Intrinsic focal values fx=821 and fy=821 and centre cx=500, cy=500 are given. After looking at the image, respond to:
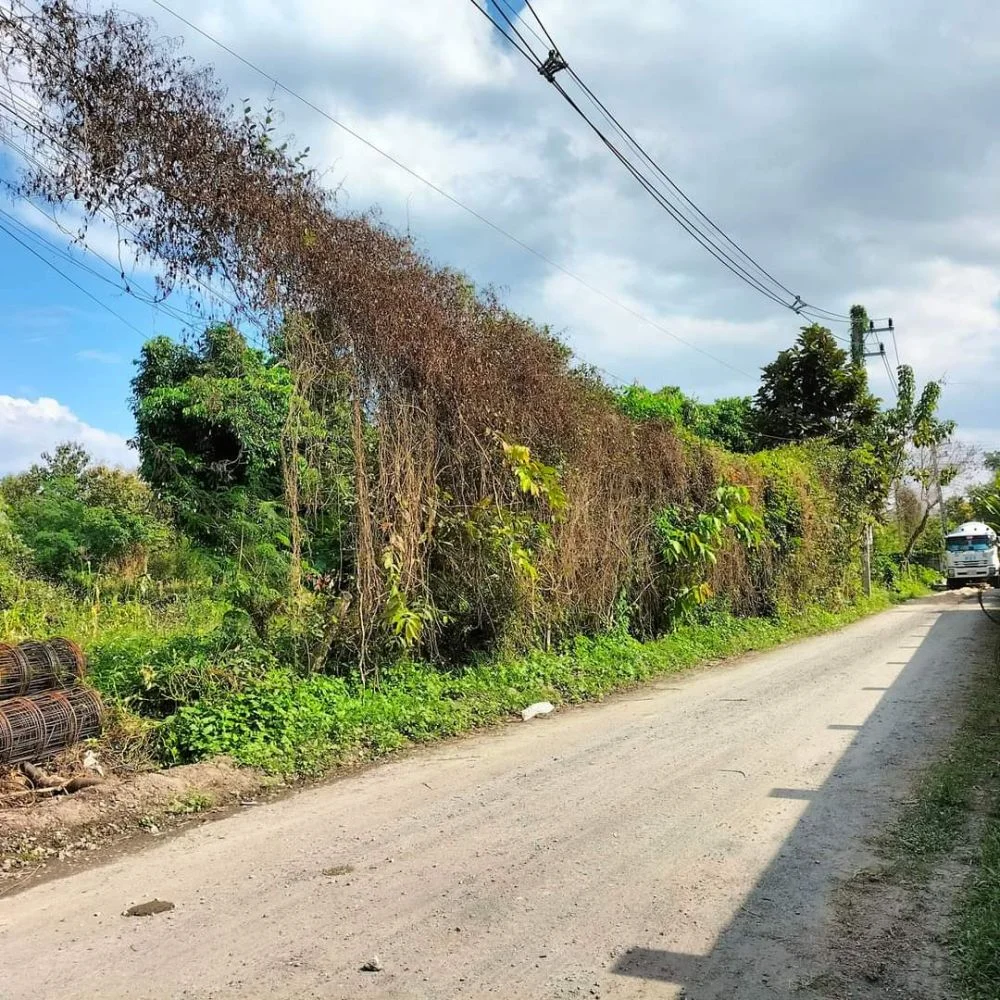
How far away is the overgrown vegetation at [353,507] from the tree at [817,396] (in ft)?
41.5

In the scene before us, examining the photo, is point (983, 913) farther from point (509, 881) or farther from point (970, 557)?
point (970, 557)

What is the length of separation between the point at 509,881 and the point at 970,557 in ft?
113

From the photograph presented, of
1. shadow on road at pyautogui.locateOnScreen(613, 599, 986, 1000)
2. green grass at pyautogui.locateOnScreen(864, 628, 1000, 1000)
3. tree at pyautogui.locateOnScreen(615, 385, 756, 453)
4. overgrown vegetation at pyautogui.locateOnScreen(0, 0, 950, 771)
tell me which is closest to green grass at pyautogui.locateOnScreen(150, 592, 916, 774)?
overgrown vegetation at pyautogui.locateOnScreen(0, 0, 950, 771)

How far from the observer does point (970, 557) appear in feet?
109

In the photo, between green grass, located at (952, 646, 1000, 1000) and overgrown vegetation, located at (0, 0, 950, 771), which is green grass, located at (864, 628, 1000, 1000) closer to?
green grass, located at (952, 646, 1000, 1000)

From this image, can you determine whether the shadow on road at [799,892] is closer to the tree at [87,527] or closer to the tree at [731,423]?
the tree at [87,527]

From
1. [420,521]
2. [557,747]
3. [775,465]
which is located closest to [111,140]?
[420,521]

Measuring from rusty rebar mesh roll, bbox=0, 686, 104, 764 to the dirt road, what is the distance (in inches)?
60.7

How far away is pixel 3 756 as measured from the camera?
5738 millimetres

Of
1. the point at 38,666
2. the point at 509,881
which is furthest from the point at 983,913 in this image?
the point at 38,666

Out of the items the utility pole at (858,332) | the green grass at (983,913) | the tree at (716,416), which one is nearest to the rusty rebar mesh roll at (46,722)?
the green grass at (983,913)

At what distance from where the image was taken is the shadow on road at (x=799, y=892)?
3320 millimetres

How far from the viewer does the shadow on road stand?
3.32 metres

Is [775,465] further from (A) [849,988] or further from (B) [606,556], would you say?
(A) [849,988]
